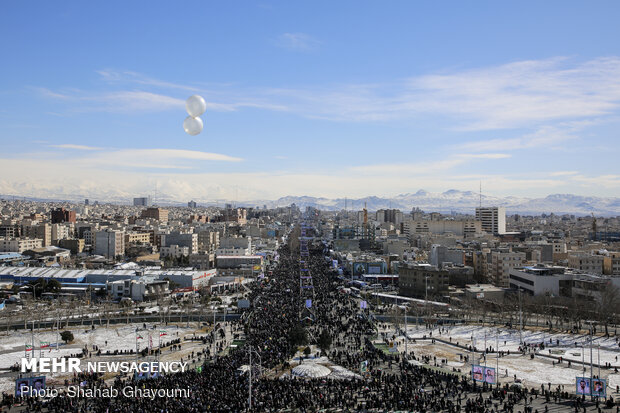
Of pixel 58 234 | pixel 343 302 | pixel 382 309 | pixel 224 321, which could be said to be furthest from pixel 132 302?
pixel 58 234

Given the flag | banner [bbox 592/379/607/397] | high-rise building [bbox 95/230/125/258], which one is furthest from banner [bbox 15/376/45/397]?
high-rise building [bbox 95/230/125/258]

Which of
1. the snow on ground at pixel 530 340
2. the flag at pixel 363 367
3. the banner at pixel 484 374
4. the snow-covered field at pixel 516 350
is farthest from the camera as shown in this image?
the snow on ground at pixel 530 340

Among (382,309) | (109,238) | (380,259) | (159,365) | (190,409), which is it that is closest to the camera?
(190,409)

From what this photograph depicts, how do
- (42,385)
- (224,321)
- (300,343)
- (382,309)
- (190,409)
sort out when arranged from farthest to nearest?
(382,309) < (224,321) < (300,343) < (42,385) < (190,409)

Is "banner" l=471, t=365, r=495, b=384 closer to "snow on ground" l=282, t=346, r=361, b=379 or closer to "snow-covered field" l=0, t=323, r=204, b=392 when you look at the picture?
"snow on ground" l=282, t=346, r=361, b=379

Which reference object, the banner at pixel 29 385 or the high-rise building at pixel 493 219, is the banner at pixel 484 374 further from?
the high-rise building at pixel 493 219

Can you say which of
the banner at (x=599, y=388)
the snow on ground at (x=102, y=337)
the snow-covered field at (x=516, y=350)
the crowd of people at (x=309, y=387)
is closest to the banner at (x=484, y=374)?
the crowd of people at (x=309, y=387)

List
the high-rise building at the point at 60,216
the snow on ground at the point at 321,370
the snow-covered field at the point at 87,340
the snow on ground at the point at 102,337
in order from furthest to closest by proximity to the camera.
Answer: the high-rise building at the point at 60,216 < the snow on ground at the point at 102,337 < the snow-covered field at the point at 87,340 < the snow on ground at the point at 321,370

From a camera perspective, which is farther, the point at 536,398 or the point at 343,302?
the point at 343,302

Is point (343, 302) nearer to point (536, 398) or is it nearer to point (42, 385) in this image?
point (536, 398)
